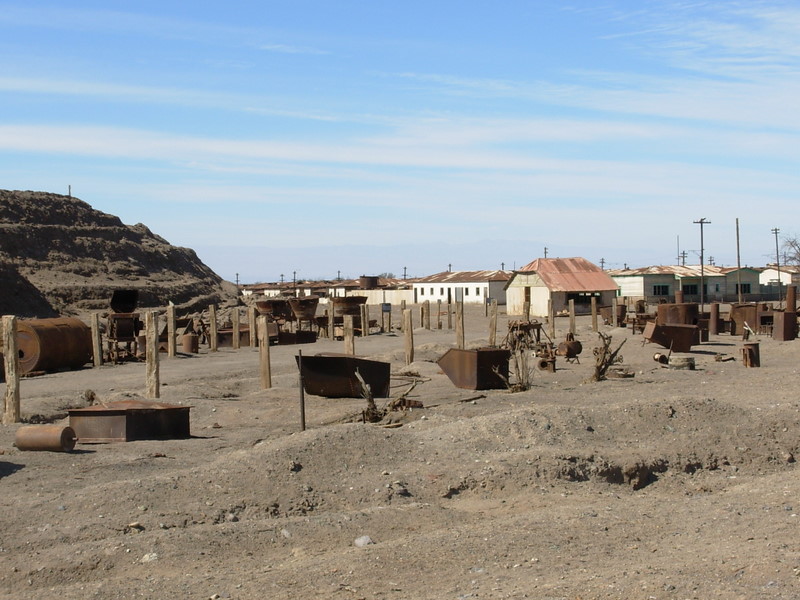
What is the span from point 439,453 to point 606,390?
793 cm

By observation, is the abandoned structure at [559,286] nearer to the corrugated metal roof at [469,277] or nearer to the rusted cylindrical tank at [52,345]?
the corrugated metal roof at [469,277]

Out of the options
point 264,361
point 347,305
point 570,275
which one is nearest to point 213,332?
point 347,305

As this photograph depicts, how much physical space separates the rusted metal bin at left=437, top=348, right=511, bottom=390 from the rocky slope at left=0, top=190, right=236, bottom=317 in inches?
1369

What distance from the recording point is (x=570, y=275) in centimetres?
5959

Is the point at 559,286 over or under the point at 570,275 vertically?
under

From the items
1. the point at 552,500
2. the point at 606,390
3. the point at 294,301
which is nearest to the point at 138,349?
the point at 294,301

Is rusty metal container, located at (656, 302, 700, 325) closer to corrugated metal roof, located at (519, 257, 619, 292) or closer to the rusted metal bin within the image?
the rusted metal bin

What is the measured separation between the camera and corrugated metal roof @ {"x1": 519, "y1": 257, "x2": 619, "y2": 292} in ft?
191

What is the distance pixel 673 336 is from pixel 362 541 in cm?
2032

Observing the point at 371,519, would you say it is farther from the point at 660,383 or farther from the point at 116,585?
the point at 660,383

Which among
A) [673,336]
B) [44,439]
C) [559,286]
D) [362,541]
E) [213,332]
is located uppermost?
[559,286]

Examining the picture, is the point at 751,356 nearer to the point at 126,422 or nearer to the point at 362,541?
the point at 126,422

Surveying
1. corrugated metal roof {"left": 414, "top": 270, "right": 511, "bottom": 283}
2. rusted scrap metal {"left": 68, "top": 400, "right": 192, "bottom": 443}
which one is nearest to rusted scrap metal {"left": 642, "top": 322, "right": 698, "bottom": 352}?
rusted scrap metal {"left": 68, "top": 400, "right": 192, "bottom": 443}

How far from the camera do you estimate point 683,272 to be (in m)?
78.8
